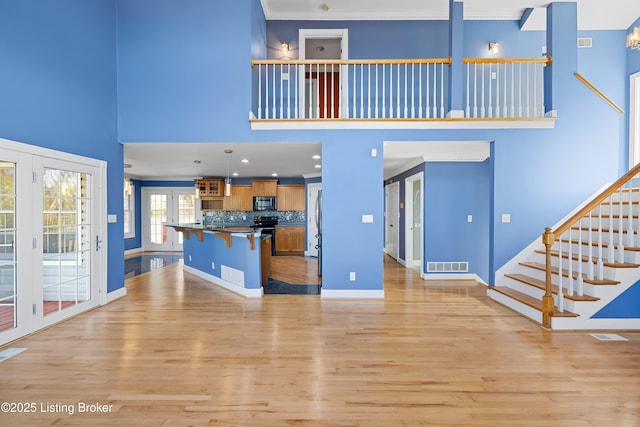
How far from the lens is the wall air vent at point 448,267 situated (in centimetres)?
585

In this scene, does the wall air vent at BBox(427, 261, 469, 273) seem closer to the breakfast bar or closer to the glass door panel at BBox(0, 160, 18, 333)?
the breakfast bar

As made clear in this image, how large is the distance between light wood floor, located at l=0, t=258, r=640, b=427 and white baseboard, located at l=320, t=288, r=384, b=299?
0.52 meters

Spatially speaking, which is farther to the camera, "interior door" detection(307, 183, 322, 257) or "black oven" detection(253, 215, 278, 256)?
"black oven" detection(253, 215, 278, 256)

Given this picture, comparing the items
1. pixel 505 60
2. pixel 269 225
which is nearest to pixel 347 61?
pixel 505 60

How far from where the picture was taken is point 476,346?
2.93 meters

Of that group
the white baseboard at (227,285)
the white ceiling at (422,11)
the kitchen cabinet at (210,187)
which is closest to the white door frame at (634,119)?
the white ceiling at (422,11)

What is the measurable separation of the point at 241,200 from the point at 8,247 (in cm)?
631

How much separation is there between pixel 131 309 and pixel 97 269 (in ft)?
2.48

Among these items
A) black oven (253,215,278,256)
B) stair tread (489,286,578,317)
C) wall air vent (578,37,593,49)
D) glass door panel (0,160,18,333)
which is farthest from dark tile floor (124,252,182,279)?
wall air vent (578,37,593,49)

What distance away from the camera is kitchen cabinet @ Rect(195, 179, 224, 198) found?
9.15m

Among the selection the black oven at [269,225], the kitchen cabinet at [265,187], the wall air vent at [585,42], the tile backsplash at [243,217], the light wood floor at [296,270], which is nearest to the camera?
the wall air vent at [585,42]

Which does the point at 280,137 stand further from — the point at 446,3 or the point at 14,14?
the point at 446,3

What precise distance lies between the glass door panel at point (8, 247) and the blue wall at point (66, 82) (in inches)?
16.1

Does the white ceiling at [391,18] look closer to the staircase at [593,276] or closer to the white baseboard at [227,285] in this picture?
the staircase at [593,276]
